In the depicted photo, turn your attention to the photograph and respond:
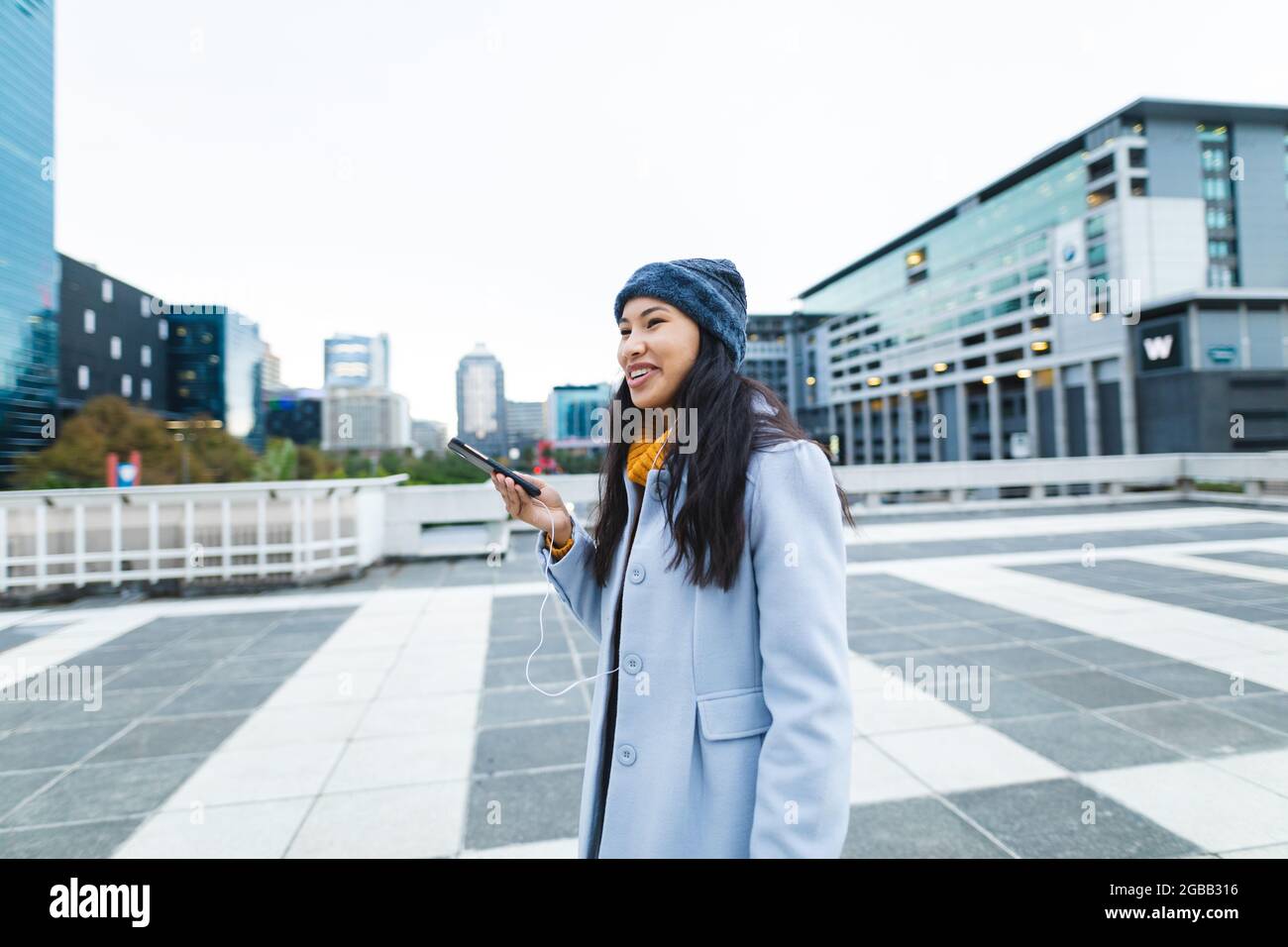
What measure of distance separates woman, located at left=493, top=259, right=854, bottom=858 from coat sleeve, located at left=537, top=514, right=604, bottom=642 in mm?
209

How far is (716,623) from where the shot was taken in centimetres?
140

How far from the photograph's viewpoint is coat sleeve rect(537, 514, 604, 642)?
1791 millimetres

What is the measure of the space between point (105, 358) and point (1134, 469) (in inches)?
3632

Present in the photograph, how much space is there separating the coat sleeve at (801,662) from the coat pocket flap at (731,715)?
0.14ft

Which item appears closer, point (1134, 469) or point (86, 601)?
point (86, 601)

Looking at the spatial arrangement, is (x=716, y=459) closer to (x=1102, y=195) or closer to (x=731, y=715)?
(x=731, y=715)

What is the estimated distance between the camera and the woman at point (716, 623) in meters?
1.26

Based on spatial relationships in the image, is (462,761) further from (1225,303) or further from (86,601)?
(1225,303)

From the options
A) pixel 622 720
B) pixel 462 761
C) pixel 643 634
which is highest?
pixel 643 634

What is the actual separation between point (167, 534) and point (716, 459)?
10.4 m

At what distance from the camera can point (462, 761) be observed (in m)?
3.72

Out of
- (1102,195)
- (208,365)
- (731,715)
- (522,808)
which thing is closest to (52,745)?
(522,808)

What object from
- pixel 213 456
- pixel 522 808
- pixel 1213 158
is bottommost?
pixel 522 808
